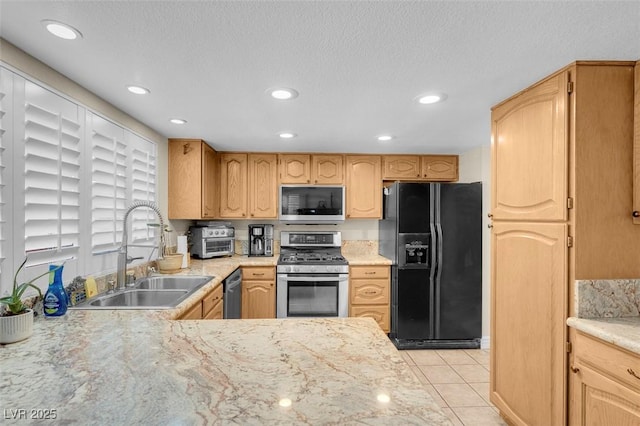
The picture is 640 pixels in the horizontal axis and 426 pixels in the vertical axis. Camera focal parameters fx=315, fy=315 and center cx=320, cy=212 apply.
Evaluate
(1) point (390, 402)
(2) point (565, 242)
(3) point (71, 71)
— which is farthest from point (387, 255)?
(3) point (71, 71)

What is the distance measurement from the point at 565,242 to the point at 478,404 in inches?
58.6

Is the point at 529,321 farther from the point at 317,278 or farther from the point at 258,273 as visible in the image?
the point at 258,273

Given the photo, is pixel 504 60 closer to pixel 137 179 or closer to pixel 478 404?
pixel 478 404

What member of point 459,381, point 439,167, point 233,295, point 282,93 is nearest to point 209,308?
point 233,295

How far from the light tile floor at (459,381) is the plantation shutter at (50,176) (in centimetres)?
250

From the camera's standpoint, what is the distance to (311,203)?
366 cm

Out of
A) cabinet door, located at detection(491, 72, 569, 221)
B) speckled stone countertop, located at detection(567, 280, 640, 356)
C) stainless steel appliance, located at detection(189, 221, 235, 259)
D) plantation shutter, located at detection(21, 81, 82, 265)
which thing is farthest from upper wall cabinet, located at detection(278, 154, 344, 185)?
speckled stone countertop, located at detection(567, 280, 640, 356)

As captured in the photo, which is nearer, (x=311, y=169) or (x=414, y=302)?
(x=414, y=302)

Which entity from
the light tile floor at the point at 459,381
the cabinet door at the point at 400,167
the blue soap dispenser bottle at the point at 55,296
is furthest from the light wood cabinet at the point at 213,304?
the cabinet door at the point at 400,167

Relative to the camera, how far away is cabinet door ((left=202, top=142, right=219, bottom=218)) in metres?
3.17

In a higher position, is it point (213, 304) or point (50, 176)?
point (50, 176)

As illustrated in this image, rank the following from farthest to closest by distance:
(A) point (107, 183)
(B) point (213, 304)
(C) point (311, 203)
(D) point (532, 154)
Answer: (C) point (311, 203) → (B) point (213, 304) → (A) point (107, 183) → (D) point (532, 154)

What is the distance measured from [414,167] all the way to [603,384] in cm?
270

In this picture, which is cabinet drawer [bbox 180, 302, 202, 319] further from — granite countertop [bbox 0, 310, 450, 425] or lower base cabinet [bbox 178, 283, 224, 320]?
granite countertop [bbox 0, 310, 450, 425]
